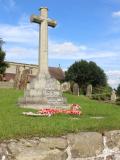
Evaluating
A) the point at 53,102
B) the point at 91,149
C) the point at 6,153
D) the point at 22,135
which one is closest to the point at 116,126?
the point at 91,149

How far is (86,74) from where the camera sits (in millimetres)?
59625

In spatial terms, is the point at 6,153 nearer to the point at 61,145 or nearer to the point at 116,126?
the point at 61,145

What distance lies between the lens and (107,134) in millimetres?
6762

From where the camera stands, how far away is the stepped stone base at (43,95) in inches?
532

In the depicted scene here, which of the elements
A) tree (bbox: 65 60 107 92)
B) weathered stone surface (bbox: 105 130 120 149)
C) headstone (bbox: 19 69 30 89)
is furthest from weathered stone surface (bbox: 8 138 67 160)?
tree (bbox: 65 60 107 92)

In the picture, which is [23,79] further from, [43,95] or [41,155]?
[41,155]

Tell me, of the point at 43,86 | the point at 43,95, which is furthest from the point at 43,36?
the point at 43,95

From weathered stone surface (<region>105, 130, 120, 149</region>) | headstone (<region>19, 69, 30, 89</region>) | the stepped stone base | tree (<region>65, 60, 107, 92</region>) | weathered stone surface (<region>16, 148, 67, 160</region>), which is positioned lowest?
weathered stone surface (<region>16, 148, 67, 160</region>)

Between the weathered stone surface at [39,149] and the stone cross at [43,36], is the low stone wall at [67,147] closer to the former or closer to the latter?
the weathered stone surface at [39,149]

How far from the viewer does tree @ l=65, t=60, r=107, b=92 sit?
5925 centimetres

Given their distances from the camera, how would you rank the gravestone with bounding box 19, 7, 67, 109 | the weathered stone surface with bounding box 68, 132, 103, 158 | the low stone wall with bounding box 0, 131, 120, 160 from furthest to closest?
the gravestone with bounding box 19, 7, 67, 109, the weathered stone surface with bounding box 68, 132, 103, 158, the low stone wall with bounding box 0, 131, 120, 160

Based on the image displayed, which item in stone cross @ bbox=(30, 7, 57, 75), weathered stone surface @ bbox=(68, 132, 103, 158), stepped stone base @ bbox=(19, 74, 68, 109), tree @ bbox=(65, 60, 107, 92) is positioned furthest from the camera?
tree @ bbox=(65, 60, 107, 92)

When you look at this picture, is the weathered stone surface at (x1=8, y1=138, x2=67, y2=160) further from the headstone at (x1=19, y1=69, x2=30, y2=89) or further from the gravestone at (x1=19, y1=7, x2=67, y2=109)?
the headstone at (x1=19, y1=69, x2=30, y2=89)

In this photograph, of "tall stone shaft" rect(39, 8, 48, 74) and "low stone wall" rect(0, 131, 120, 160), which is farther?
"tall stone shaft" rect(39, 8, 48, 74)
